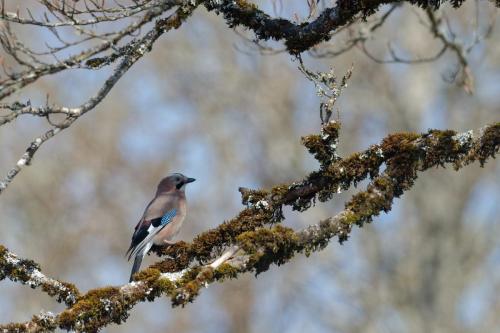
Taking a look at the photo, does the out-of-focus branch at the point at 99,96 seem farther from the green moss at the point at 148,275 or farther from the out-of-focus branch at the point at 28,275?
the green moss at the point at 148,275

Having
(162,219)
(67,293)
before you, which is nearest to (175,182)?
(162,219)

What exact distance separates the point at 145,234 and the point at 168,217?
584 mm

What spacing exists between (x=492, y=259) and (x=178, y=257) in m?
26.2

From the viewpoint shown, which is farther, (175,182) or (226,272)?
(175,182)

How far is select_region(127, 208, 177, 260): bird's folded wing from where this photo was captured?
1022 centimetres

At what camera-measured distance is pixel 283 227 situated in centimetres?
568

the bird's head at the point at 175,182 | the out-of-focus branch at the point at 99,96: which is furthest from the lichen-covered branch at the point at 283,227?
the bird's head at the point at 175,182

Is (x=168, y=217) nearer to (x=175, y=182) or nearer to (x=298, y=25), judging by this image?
(x=175, y=182)

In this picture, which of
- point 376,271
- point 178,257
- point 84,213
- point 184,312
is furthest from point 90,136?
point 178,257

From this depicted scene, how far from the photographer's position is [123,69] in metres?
6.22

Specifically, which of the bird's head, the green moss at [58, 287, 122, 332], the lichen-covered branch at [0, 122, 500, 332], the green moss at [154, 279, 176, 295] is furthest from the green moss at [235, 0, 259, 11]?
the bird's head

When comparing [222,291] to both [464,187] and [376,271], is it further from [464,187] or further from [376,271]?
[464,187]

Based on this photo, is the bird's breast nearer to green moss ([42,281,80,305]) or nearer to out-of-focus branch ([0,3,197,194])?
out-of-focus branch ([0,3,197,194])

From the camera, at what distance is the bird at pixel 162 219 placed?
10.2 metres
